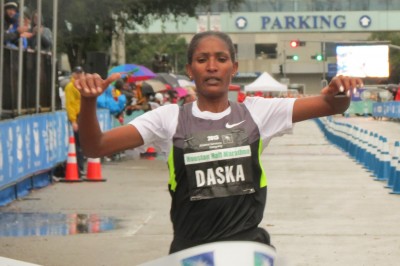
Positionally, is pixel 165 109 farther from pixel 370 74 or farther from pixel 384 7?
pixel 384 7

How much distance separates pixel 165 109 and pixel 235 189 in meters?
0.56

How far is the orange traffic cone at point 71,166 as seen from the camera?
18.4 metres

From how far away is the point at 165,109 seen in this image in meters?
5.38

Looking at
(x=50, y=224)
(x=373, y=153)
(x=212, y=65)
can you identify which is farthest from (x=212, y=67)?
(x=373, y=153)

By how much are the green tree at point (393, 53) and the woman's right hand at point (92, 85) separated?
10301 centimetres

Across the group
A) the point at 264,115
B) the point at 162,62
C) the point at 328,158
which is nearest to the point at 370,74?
the point at 162,62

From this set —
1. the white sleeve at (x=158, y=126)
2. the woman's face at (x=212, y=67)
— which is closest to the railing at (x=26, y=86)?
the white sleeve at (x=158, y=126)

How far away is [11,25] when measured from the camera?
54.4 ft

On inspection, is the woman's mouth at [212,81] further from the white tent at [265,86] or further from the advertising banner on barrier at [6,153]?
the white tent at [265,86]

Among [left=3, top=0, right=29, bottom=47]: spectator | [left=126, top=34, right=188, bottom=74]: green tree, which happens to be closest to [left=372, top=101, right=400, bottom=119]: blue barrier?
[left=126, top=34, right=188, bottom=74]: green tree

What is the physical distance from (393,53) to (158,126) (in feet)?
344

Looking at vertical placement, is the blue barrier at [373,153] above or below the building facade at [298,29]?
below

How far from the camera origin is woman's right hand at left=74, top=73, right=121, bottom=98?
4699 millimetres

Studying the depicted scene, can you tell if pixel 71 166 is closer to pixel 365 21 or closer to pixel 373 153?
pixel 373 153
